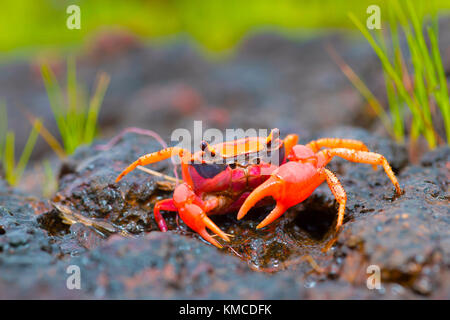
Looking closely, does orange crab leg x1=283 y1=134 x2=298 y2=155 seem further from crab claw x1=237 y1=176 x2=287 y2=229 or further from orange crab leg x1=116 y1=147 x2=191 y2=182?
orange crab leg x1=116 y1=147 x2=191 y2=182

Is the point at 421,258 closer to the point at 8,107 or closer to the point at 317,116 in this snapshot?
the point at 317,116

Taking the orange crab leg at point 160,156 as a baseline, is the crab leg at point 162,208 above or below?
below

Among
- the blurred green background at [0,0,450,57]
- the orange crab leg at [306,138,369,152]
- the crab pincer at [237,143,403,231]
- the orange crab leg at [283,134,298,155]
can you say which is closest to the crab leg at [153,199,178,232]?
the crab pincer at [237,143,403,231]

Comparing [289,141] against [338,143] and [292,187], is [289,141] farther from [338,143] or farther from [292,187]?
[292,187]

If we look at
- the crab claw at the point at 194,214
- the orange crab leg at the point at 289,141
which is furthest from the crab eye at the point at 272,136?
the crab claw at the point at 194,214

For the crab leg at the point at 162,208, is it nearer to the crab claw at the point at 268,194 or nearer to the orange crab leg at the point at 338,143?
the crab claw at the point at 268,194

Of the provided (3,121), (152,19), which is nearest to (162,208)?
(3,121)
